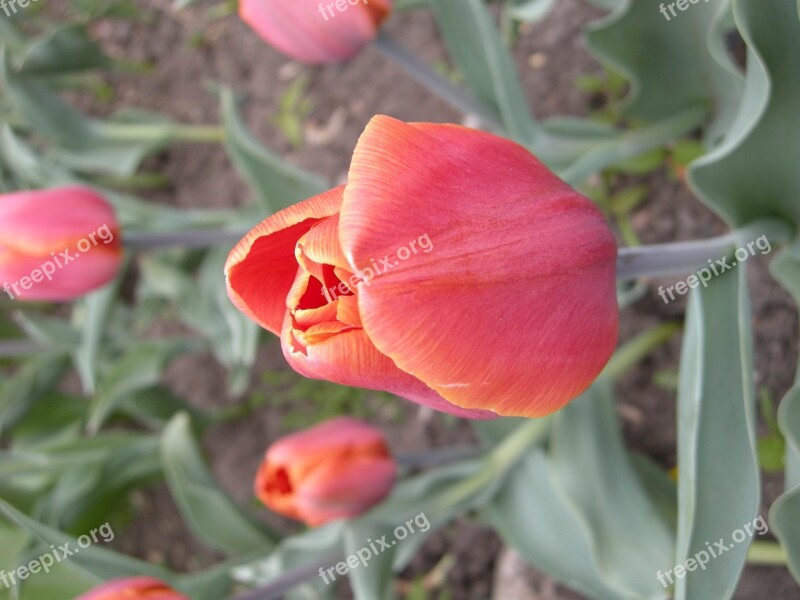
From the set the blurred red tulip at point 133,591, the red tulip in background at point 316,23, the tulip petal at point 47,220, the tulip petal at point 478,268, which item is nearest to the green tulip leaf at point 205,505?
the blurred red tulip at point 133,591

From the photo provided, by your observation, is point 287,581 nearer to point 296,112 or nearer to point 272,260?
point 272,260

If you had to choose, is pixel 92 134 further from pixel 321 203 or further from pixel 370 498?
pixel 321 203

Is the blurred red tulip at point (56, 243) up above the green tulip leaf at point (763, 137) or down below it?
below

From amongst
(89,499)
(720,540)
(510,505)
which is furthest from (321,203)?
(89,499)

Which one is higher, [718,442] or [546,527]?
[718,442]

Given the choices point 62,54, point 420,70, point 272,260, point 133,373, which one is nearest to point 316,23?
point 420,70

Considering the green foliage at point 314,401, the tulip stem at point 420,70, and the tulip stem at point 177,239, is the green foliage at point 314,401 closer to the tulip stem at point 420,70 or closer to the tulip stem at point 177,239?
the tulip stem at point 177,239
